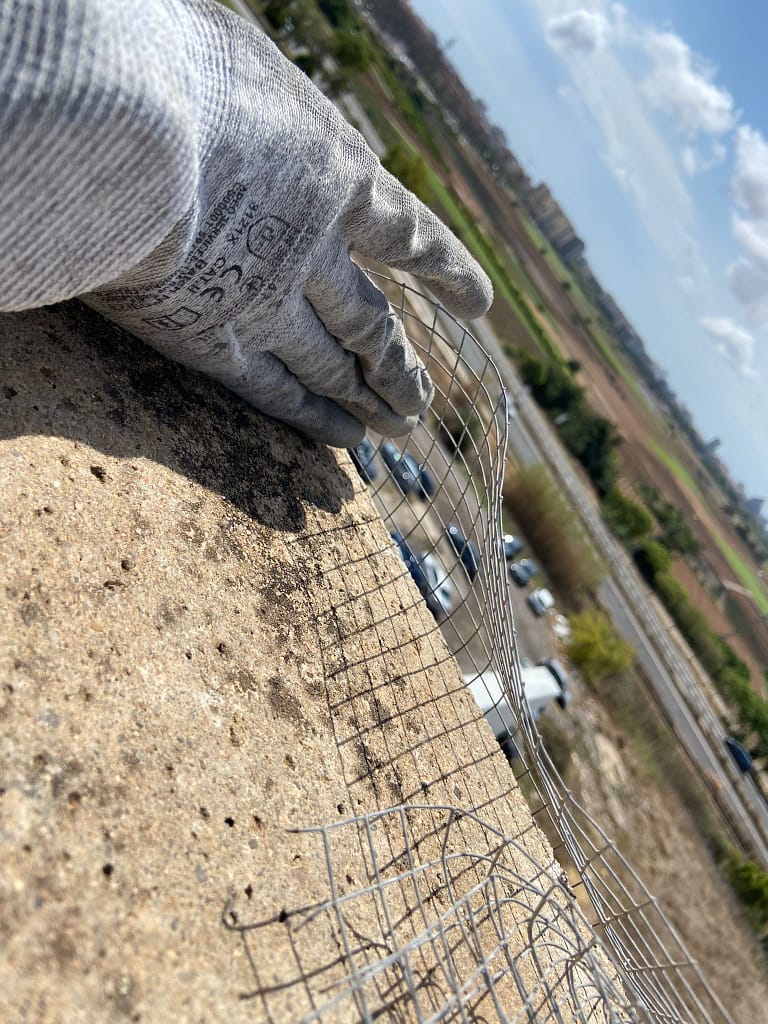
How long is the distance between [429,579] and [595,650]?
8.61m

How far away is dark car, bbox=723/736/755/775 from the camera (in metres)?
16.1

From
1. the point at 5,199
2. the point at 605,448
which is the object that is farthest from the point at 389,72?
the point at 5,199

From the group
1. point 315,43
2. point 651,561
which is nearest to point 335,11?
point 315,43

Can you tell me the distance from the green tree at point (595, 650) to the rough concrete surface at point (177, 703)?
1170 centimetres

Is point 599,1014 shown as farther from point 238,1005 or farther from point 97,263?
point 97,263

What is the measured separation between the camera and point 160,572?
2025 millimetres

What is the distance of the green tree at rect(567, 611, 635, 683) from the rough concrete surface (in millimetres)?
11699

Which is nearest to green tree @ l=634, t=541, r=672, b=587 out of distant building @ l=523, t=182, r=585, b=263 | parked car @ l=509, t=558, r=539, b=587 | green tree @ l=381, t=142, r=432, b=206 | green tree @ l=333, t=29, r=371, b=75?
parked car @ l=509, t=558, r=539, b=587

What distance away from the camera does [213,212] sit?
1.86 meters

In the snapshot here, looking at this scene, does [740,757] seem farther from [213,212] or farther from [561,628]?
[213,212]

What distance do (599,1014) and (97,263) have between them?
325 cm

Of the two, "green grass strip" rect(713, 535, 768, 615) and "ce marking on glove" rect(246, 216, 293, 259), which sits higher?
"ce marking on glove" rect(246, 216, 293, 259)

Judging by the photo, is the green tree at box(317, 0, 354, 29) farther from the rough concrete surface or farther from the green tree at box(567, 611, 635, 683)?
the rough concrete surface

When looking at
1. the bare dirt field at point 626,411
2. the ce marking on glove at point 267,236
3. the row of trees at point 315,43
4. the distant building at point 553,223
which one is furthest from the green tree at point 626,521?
the distant building at point 553,223
